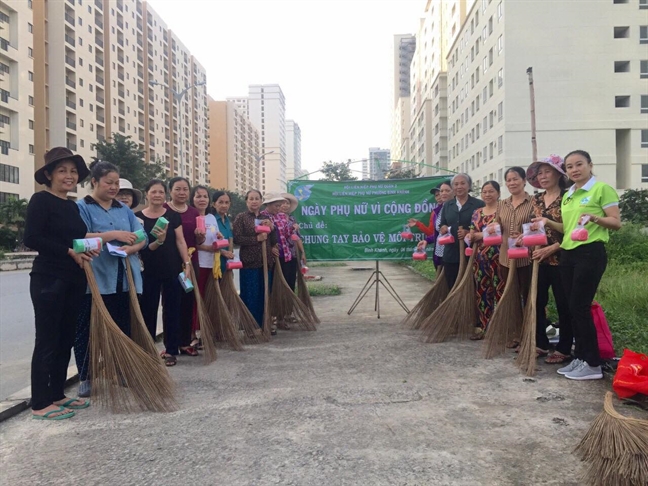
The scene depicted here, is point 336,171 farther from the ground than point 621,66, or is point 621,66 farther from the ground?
point 621,66

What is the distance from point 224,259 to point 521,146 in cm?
3368

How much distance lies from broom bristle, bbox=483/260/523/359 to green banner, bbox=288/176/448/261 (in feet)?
6.27

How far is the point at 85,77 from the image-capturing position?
4319 cm

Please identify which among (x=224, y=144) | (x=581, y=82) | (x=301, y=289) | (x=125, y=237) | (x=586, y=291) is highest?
(x=224, y=144)

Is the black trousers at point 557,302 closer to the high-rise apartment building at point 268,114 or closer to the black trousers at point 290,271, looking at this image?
the black trousers at point 290,271

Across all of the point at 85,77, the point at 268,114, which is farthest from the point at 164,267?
the point at 268,114

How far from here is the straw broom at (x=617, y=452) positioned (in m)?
2.00

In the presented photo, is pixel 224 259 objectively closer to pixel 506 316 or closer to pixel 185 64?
pixel 506 316

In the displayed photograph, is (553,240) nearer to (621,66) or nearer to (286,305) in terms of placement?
(286,305)

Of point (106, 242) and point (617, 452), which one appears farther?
point (106, 242)

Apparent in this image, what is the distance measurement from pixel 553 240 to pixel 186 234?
333cm

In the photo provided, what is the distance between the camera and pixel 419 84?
7744 cm

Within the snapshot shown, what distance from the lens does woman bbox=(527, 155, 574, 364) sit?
3951 mm

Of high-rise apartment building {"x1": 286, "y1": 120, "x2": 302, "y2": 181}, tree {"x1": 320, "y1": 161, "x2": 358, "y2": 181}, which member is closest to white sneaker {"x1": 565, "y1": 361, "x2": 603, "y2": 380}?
tree {"x1": 320, "y1": 161, "x2": 358, "y2": 181}
